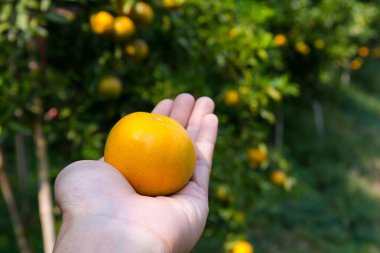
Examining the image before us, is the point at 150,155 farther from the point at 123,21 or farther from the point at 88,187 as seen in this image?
the point at 123,21

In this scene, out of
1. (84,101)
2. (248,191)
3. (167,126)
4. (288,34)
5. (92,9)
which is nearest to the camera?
(167,126)

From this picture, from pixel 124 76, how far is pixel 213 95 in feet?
Result: 1.87

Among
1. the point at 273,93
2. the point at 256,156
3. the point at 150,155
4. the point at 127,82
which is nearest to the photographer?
the point at 150,155

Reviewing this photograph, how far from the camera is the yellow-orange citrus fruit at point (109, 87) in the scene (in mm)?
1959

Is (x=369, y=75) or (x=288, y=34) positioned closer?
(x=288, y=34)

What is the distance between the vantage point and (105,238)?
1.06 m

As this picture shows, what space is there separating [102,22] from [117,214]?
0.96 m

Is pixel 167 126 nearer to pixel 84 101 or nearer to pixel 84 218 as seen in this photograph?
pixel 84 218

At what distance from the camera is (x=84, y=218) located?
113cm

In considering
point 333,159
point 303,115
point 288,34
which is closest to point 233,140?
point 288,34

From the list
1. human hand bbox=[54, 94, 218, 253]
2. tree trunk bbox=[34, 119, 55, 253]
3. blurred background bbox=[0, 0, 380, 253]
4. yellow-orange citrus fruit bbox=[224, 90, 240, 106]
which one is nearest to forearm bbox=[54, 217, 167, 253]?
human hand bbox=[54, 94, 218, 253]

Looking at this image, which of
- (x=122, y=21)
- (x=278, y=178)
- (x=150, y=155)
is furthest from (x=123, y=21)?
(x=278, y=178)

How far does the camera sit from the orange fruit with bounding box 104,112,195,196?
1.31m

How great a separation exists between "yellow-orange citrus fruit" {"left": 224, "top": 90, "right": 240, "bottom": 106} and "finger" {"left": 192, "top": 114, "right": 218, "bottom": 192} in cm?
64
